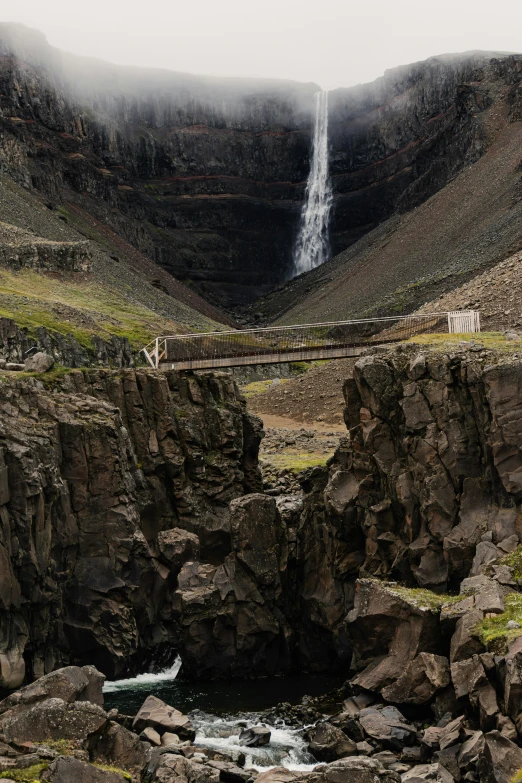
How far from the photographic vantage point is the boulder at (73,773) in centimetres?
3222

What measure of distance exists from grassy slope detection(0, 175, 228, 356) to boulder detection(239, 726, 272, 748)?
6842 cm

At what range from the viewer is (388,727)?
134 feet

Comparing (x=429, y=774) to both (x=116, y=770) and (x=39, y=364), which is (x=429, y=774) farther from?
(x=39, y=364)

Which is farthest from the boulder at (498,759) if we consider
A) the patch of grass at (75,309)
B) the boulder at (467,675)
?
the patch of grass at (75,309)

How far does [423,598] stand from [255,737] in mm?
9044

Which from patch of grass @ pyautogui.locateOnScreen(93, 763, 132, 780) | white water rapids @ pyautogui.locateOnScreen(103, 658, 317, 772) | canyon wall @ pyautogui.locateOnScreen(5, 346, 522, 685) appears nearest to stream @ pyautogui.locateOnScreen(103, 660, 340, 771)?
white water rapids @ pyautogui.locateOnScreen(103, 658, 317, 772)

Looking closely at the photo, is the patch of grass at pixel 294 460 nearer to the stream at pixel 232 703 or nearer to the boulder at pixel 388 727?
the stream at pixel 232 703

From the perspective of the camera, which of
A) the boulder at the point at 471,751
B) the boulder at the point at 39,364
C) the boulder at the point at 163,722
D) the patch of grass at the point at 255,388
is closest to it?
the boulder at the point at 471,751

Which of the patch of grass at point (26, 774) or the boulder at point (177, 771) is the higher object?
the patch of grass at point (26, 774)

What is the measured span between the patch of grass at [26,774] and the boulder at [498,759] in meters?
13.5

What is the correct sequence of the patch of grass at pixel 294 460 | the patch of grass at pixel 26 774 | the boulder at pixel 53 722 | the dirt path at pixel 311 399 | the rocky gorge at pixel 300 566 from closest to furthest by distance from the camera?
the patch of grass at pixel 26 774 → the boulder at pixel 53 722 → the rocky gorge at pixel 300 566 → the patch of grass at pixel 294 460 → the dirt path at pixel 311 399

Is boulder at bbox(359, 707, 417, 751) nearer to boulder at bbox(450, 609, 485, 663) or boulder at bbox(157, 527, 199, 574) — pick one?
boulder at bbox(450, 609, 485, 663)

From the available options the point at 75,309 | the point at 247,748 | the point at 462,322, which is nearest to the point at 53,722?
the point at 247,748

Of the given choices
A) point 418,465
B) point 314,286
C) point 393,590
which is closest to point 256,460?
point 418,465
